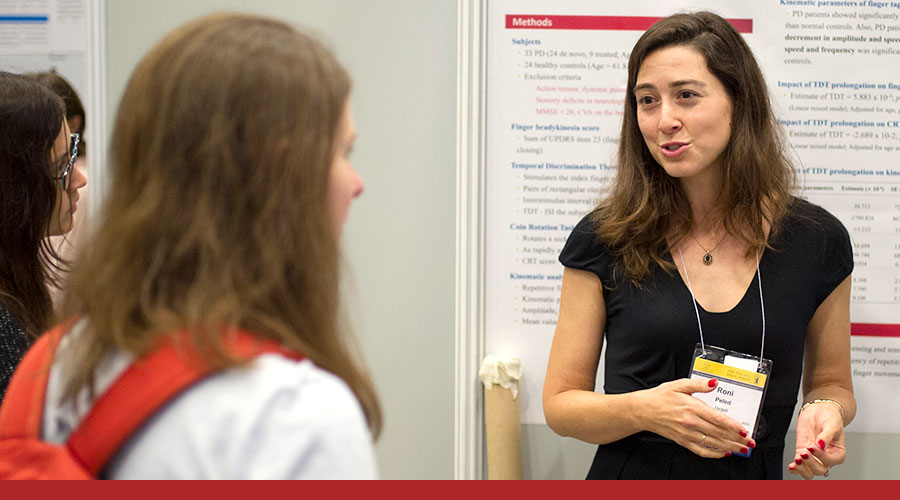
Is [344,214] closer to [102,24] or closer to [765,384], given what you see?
[765,384]

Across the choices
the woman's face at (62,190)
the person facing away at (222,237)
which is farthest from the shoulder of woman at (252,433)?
the woman's face at (62,190)

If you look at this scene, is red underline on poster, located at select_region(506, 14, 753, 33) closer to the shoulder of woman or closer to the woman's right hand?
the woman's right hand

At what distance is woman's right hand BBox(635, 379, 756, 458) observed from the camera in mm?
1455

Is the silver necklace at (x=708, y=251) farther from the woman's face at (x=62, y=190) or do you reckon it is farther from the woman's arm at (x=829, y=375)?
the woman's face at (x=62, y=190)

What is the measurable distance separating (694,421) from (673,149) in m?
0.55

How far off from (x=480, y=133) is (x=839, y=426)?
1093mm

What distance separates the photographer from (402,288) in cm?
219

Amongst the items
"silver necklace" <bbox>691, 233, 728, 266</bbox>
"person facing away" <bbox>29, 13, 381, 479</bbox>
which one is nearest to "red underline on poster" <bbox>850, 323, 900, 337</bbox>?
"silver necklace" <bbox>691, 233, 728, 266</bbox>

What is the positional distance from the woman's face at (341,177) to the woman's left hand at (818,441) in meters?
1.13

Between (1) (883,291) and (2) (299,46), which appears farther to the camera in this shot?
(1) (883,291)

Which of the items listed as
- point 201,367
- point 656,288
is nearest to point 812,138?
point 656,288

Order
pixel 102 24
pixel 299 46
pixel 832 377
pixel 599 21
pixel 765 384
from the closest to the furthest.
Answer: pixel 299 46, pixel 765 384, pixel 832 377, pixel 599 21, pixel 102 24

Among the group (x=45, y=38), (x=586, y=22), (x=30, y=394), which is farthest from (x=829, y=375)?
(x=45, y=38)

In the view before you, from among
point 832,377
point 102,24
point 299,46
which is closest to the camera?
point 299,46
